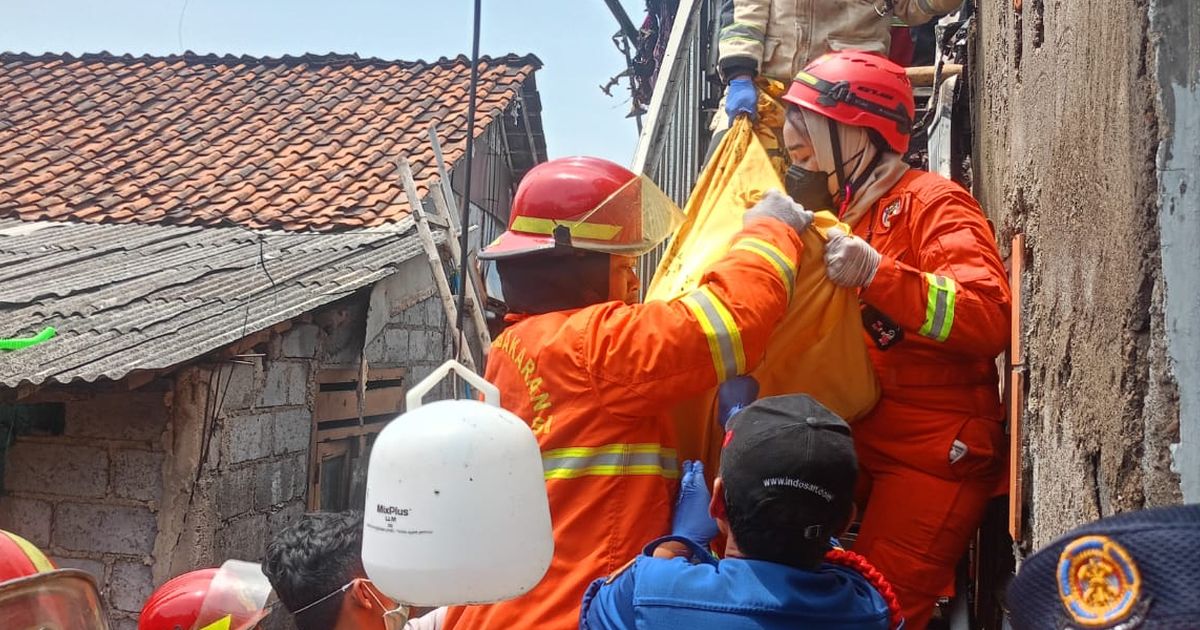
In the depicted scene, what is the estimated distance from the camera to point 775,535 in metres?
1.54

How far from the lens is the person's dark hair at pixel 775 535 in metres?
1.54

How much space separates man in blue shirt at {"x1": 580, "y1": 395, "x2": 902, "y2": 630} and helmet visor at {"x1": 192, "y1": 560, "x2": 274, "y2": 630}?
1.94 metres

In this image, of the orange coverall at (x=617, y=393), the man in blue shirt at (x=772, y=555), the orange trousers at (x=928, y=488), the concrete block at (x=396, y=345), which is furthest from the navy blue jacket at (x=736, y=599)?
the concrete block at (x=396, y=345)

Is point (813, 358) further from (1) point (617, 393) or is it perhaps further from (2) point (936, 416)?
(1) point (617, 393)

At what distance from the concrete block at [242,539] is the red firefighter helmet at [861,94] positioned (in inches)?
172

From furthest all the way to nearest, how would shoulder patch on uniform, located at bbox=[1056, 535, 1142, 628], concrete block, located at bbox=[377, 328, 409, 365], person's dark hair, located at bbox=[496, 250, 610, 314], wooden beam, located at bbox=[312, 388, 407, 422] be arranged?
concrete block, located at bbox=[377, 328, 409, 365] < wooden beam, located at bbox=[312, 388, 407, 422] < person's dark hair, located at bbox=[496, 250, 610, 314] < shoulder patch on uniform, located at bbox=[1056, 535, 1142, 628]

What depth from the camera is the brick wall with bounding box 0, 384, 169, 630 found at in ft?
17.7

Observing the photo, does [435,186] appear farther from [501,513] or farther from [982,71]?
[501,513]

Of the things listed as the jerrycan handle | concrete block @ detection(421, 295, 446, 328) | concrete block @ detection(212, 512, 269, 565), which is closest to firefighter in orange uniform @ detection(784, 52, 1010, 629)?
the jerrycan handle

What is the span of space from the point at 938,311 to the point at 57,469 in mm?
5239

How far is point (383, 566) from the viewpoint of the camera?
5.62ft

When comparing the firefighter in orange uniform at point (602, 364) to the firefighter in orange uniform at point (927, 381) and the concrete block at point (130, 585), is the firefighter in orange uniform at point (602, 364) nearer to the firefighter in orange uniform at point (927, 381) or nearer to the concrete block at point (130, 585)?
the firefighter in orange uniform at point (927, 381)

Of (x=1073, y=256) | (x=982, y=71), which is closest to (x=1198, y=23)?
(x=1073, y=256)

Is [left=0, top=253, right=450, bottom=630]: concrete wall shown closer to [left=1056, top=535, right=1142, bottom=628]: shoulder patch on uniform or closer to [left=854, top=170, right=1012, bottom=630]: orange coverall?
[left=854, top=170, right=1012, bottom=630]: orange coverall
